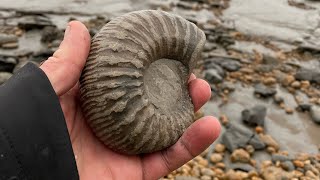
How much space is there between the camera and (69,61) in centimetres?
349

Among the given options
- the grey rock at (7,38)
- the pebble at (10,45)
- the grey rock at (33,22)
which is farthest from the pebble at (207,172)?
the grey rock at (33,22)

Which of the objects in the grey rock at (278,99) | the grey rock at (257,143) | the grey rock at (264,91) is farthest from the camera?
the grey rock at (264,91)

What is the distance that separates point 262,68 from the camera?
831 centimetres

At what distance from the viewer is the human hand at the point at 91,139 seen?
138 inches

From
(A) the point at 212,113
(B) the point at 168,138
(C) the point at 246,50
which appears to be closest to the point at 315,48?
(C) the point at 246,50

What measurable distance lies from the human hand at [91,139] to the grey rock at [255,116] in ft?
10.2

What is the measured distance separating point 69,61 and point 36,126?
0.59 metres

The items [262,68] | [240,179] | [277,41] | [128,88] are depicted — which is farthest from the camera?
[277,41]

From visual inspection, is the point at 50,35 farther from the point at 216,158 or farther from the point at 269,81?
the point at 216,158

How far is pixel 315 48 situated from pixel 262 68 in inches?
75.2

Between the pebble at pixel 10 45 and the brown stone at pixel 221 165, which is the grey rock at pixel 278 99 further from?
the pebble at pixel 10 45

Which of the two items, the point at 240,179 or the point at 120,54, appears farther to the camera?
the point at 240,179

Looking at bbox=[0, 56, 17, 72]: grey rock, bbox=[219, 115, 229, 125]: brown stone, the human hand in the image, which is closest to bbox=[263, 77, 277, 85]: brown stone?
bbox=[219, 115, 229, 125]: brown stone

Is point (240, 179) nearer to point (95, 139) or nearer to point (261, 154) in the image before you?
point (261, 154)
